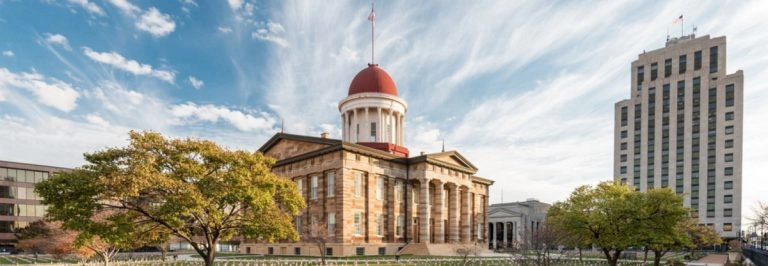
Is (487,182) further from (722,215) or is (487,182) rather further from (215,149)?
(722,215)

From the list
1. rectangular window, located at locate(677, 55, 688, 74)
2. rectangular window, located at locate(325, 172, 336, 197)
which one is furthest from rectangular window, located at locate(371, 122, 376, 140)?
rectangular window, located at locate(677, 55, 688, 74)

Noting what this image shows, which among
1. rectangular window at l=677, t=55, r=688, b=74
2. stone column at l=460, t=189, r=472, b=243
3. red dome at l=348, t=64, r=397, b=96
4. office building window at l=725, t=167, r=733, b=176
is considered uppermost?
rectangular window at l=677, t=55, r=688, b=74

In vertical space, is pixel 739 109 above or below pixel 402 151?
above

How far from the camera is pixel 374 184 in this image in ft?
154

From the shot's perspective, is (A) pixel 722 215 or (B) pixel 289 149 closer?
(B) pixel 289 149

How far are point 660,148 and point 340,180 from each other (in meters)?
86.8

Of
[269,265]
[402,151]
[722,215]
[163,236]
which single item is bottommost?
[722,215]

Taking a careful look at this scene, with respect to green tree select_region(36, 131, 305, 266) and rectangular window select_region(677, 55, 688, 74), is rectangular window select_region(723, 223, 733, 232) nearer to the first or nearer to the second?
rectangular window select_region(677, 55, 688, 74)

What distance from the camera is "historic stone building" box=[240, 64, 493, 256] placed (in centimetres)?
4466

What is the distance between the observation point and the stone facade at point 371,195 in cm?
4425

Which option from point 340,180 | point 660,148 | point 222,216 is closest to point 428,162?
point 340,180

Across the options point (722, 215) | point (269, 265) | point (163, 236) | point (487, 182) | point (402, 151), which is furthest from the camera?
point (722, 215)

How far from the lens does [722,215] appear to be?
88312 mm

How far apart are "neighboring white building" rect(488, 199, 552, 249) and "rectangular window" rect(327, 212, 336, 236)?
178 ft
